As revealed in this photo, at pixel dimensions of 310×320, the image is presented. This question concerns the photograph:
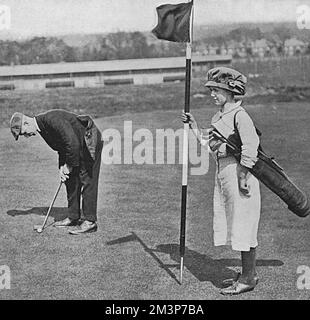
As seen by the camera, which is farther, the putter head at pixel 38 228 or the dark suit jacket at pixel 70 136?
the putter head at pixel 38 228

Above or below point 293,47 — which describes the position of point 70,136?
below

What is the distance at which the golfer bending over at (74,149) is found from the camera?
18.1ft

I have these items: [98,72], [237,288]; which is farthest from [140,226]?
[98,72]

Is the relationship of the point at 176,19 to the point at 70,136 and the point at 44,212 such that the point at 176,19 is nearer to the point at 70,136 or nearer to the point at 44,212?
the point at 70,136

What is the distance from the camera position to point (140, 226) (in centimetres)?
584

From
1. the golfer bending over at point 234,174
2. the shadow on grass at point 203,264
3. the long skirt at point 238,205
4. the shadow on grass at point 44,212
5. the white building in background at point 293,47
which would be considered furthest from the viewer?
the white building in background at point 293,47

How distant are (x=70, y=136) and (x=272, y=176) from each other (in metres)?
1.90

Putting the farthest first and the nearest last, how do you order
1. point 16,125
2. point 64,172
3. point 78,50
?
1. point 78,50
2. point 64,172
3. point 16,125

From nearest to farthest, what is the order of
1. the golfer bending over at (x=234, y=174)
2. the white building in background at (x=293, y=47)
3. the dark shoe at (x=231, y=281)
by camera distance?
the golfer bending over at (x=234, y=174) < the dark shoe at (x=231, y=281) < the white building in background at (x=293, y=47)

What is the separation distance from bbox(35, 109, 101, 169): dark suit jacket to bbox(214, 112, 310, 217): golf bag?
1.66 m

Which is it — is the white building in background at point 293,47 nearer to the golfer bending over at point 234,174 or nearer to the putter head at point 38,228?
the golfer bending over at point 234,174

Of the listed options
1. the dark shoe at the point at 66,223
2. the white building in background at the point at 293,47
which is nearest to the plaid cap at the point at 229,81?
the dark shoe at the point at 66,223

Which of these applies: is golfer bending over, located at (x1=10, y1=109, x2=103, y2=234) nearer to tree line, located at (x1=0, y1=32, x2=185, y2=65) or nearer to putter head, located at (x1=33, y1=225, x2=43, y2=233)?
putter head, located at (x1=33, y1=225, x2=43, y2=233)
